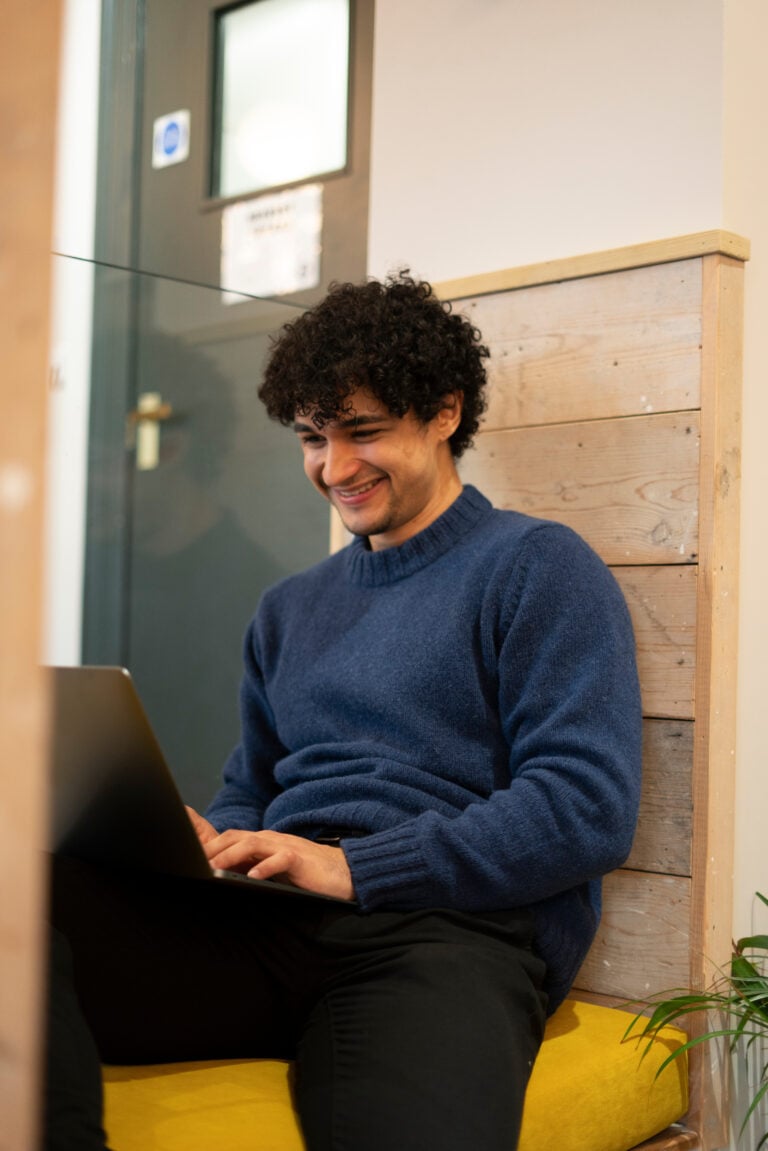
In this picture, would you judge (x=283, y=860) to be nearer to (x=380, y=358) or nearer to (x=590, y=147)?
(x=380, y=358)

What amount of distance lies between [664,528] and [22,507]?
1.21 meters

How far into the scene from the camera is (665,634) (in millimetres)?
1592

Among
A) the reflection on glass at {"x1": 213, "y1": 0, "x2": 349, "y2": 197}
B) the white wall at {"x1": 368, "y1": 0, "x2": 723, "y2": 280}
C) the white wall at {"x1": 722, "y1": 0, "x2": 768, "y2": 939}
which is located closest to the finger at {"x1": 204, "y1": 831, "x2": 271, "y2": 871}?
the white wall at {"x1": 722, "y1": 0, "x2": 768, "y2": 939}

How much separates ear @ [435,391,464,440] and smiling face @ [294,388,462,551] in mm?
20

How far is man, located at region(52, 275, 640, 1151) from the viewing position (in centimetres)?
117

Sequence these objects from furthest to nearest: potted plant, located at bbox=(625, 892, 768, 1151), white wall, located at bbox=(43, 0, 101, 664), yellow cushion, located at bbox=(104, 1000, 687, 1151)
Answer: white wall, located at bbox=(43, 0, 101, 664), potted plant, located at bbox=(625, 892, 768, 1151), yellow cushion, located at bbox=(104, 1000, 687, 1151)

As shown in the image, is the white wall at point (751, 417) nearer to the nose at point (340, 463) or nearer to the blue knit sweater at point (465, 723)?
the blue knit sweater at point (465, 723)

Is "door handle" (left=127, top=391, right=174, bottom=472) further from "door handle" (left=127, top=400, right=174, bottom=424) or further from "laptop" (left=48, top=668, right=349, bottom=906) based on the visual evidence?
"laptop" (left=48, top=668, right=349, bottom=906)

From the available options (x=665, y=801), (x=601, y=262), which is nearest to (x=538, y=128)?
(x=601, y=262)

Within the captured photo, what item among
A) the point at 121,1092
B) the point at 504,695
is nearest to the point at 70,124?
the point at 504,695

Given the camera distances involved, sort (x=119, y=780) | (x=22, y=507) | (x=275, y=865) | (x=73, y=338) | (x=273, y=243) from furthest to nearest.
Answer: (x=273, y=243), (x=73, y=338), (x=275, y=865), (x=119, y=780), (x=22, y=507)

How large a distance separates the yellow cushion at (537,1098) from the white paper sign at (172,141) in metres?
1.63

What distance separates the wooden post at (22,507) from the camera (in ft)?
1.64

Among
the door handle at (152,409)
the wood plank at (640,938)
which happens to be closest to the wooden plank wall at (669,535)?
the wood plank at (640,938)
